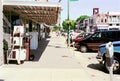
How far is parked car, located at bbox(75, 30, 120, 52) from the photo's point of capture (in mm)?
22837

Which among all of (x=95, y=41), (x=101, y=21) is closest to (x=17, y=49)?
(x=95, y=41)

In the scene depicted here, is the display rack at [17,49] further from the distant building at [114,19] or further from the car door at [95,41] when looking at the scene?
the distant building at [114,19]

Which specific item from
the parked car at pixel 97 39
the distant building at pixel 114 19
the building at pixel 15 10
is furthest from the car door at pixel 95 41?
the distant building at pixel 114 19

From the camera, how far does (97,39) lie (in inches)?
925

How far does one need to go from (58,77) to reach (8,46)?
575 cm

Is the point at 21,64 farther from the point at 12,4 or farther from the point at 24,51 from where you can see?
the point at 12,4

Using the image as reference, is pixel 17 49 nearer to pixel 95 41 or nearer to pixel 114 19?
pixel 95 41

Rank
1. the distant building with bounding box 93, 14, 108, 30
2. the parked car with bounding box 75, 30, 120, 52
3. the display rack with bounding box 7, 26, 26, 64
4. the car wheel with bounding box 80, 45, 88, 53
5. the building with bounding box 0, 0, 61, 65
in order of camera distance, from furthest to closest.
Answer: the distant building with bounding box 93, 14, 108, 30, the car wheel with bounding box 80, 45, 88, 53, the parked car with bounding box 75, 30, 120, 52, the building with bounding box 0, 0, 61, 65, the display rack with bounding box 7, 26, 26, 64

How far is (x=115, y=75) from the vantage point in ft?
41.5

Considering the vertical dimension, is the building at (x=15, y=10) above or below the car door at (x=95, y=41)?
above

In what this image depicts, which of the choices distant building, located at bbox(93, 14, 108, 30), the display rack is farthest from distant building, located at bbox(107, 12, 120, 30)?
the display rack

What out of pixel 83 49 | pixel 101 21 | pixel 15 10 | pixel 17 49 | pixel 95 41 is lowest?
pixel 83 49

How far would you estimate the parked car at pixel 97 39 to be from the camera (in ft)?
74.9

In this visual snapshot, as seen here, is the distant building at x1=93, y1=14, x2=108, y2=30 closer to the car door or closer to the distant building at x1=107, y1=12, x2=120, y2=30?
the distant building at x1=107, y1=12, x2=120, y2=30
